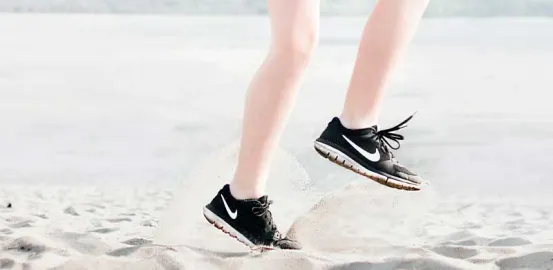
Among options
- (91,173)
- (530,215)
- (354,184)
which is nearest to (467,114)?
(530,215)

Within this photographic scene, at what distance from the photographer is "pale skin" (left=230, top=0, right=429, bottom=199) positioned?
5.31 feet

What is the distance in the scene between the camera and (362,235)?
2.12m

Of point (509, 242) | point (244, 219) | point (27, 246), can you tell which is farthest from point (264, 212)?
point (509, 242)

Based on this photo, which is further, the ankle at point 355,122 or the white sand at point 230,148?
the white sand at point 230,148

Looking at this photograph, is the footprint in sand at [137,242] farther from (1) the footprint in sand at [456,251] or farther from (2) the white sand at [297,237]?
(1) the footprint in sand at [456,251]

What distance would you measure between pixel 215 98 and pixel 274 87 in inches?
91.6

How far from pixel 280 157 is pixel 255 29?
113 inches

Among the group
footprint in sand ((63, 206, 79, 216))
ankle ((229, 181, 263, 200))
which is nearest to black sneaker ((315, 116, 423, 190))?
ankle ((229, 181, 263, 200))

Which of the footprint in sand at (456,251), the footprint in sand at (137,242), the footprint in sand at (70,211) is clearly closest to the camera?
the footprint in sand at (456,251)

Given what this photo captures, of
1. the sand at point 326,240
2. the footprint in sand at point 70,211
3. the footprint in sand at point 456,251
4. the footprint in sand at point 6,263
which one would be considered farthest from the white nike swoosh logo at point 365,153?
the footprint in sand at point 70,211

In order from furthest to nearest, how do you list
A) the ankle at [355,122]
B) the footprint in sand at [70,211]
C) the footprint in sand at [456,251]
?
the footprint in sand at [70,211], the footprint in sand at [456,251], the ankle at [355,122]

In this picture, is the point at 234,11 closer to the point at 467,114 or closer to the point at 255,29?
the point at 255,29

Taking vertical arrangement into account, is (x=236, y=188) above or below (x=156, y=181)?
below

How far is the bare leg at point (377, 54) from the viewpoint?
1.67 metres
